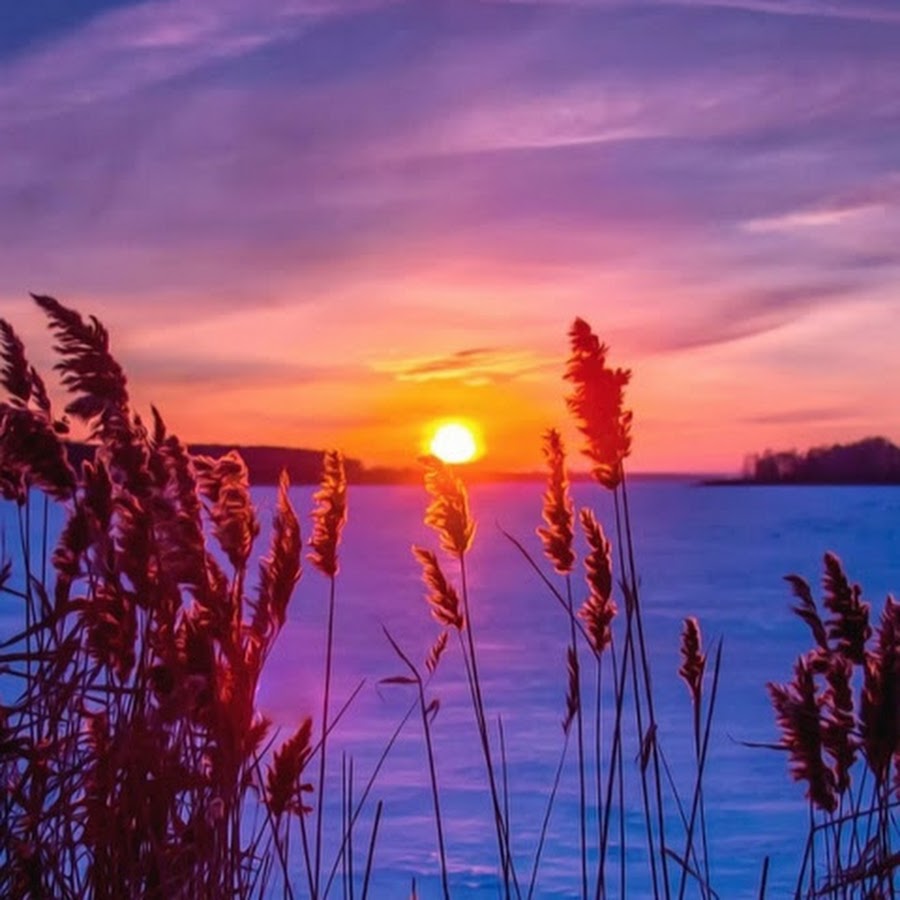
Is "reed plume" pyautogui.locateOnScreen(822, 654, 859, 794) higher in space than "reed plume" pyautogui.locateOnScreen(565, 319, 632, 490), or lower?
lower

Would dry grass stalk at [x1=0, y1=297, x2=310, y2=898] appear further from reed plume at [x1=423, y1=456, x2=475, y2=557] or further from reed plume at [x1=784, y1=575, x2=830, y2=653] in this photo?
reed plume at [x1=784, y1=575, x2=830, y2=653]

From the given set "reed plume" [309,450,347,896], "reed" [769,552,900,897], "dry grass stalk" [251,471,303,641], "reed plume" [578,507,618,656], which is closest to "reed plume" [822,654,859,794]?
"reed" [769,552,900,897]

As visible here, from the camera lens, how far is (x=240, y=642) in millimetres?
2650

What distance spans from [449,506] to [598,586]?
0.35 meters

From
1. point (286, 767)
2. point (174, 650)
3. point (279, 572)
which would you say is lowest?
point (286, 767)

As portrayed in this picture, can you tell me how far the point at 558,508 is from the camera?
3.15m

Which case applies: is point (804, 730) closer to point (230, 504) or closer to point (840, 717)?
point (840, 717)

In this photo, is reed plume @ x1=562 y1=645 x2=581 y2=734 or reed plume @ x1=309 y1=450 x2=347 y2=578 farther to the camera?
reed plume @ x1=562 y1=645 x2=581 y2=734

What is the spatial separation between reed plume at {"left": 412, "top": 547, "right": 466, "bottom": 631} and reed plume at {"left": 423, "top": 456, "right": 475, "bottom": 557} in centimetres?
5

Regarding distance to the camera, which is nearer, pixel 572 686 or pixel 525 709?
pixel 572 686

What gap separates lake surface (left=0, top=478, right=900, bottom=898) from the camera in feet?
39.1

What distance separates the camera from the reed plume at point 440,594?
3158 millimetres

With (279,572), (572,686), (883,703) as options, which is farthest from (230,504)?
(883,703)

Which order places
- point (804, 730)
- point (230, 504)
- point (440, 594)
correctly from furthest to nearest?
point (440, 594), point (804, 730), point (230, 504)
